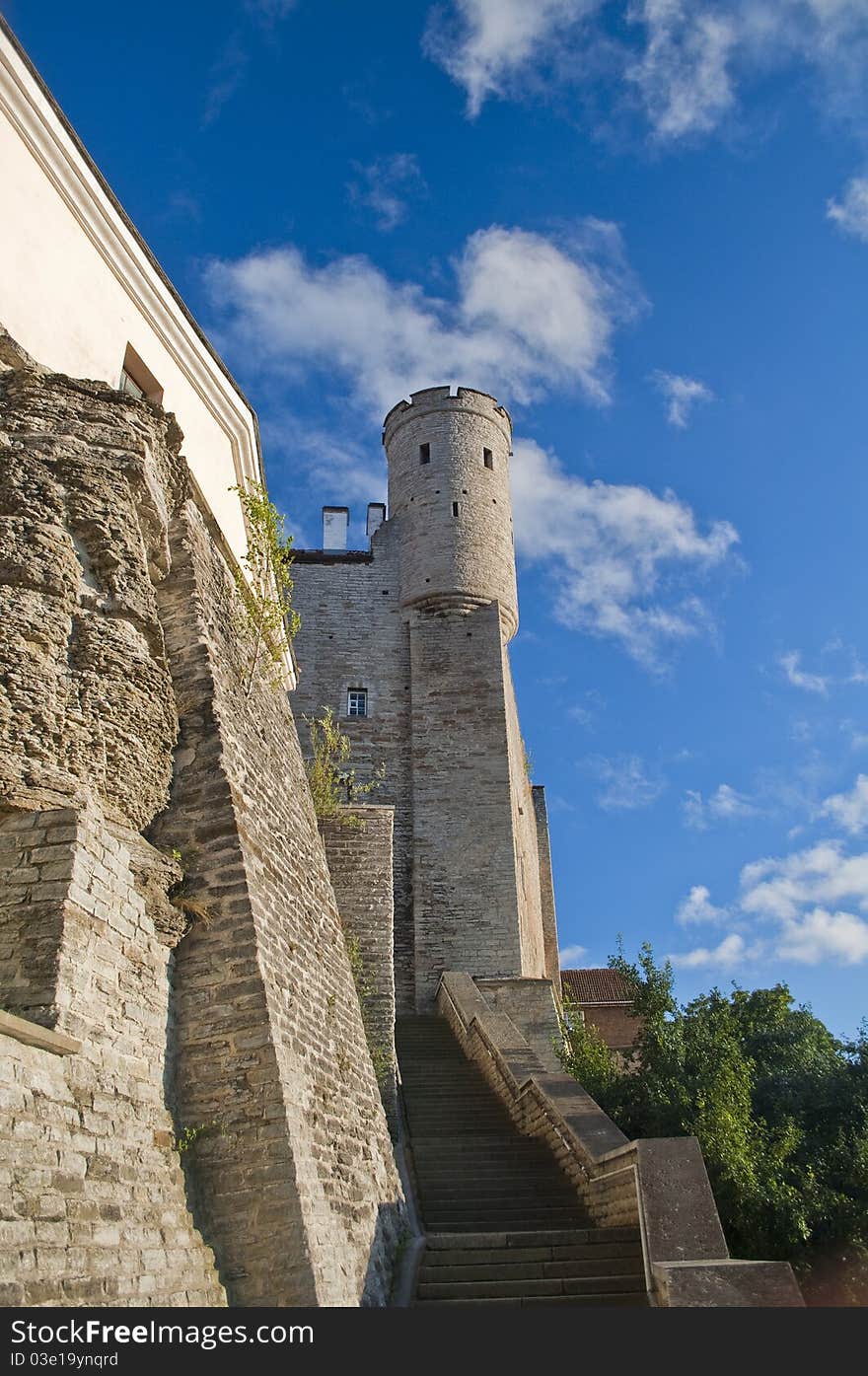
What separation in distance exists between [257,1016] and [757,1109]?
23.7 feet

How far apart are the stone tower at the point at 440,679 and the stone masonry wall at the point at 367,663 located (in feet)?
0.09

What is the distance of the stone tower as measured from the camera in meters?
16.5

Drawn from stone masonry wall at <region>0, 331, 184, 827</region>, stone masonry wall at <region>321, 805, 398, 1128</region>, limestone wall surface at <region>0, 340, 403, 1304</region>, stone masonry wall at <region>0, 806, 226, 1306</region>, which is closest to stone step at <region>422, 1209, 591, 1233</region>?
limestone wall surface at <region>0, 340, 403, 1304</region>

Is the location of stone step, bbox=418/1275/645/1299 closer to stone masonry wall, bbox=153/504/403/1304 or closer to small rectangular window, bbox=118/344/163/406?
stone masonry wall, bbox=153/504/403/1304

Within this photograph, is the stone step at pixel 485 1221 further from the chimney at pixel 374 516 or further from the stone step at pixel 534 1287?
the chimney at pixel 374 516

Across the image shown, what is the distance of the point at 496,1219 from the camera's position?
791 centimetres

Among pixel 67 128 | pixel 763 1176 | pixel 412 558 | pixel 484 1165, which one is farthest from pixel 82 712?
pixel 412 558

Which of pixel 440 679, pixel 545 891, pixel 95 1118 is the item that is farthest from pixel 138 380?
pixel 545 891

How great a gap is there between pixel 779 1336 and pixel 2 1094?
151 inches

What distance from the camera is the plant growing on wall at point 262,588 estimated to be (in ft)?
27.2

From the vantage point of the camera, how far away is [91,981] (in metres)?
4.56

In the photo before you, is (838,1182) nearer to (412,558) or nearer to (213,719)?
(213,719)

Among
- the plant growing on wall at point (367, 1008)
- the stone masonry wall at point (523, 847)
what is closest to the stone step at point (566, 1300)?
the plant growing on wall at point (367, 1008)

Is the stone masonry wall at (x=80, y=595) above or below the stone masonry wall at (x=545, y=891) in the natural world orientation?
below
